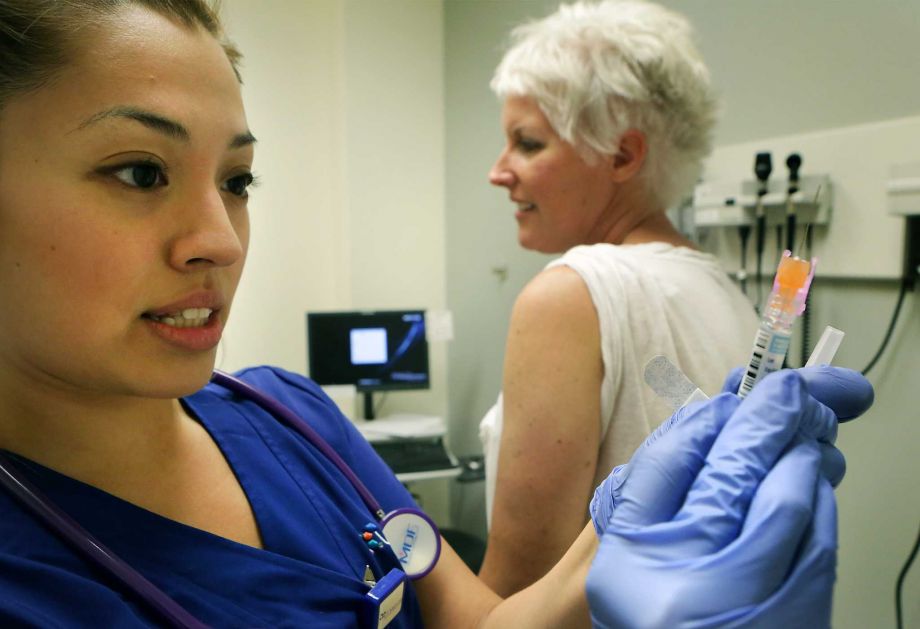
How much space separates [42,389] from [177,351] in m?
0.14

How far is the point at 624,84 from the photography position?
986 millimetres

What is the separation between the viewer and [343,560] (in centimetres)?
71

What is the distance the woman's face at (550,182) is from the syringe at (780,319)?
2.04 feet

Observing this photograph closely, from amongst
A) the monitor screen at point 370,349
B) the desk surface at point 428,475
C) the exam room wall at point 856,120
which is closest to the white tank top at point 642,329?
the exam room wall at point 856,120

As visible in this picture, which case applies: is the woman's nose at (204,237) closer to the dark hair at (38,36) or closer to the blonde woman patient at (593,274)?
the dark hair at (38,36)

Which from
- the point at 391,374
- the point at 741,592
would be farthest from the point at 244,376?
the point at 391,374

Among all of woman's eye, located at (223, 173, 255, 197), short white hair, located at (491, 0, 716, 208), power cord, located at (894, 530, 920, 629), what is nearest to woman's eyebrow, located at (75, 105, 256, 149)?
woman's eye, located at (223, 173, 255, 197)

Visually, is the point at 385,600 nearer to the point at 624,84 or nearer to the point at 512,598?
the point at 512,598

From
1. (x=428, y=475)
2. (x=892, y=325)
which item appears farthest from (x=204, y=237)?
(x=428, y=475)

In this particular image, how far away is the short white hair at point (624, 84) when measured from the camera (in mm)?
995

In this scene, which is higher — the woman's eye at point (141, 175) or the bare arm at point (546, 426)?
the woman's eye at point (141, 175)

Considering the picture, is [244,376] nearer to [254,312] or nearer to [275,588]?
[275,588]

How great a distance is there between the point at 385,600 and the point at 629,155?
29.9 inches

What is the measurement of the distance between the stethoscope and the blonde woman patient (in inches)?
6.4
